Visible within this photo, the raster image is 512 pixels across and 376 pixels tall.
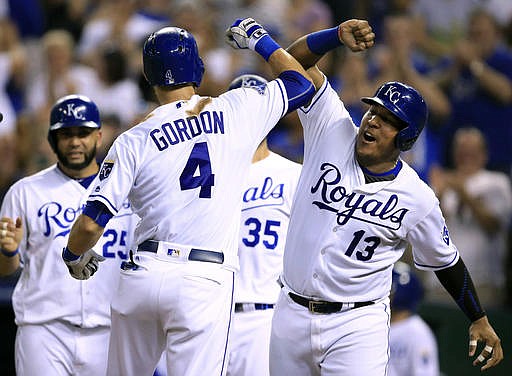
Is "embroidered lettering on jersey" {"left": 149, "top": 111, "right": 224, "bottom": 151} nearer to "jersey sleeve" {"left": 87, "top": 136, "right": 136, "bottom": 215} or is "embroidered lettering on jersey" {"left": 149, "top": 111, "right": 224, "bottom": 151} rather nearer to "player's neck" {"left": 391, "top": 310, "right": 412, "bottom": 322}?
"jersey sleeve" {"left": 87, "top": 136, "right": 136, "bottom": 215}

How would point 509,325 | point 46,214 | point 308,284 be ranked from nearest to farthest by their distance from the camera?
point 308,284 < point 46,214 < point 509,325

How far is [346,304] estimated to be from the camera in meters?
5.06

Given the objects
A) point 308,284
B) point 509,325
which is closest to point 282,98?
point 308,284

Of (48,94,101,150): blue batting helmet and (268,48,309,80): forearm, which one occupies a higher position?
(268,48,309,80): forearm

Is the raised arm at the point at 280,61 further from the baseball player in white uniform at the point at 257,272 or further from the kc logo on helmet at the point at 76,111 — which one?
the kc logo on helmet at the point at 76,111

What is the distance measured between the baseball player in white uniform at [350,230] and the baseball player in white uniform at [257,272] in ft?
2.98

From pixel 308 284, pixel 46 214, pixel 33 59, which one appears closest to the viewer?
pixel 308 284

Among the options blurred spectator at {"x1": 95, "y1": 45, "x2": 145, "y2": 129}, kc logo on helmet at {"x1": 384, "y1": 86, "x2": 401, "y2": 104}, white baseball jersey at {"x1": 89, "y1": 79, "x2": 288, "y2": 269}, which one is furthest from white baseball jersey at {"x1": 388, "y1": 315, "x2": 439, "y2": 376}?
blurred spectator at {"x1": 95, "y1": 45, "x2": 145, "y2": 129}

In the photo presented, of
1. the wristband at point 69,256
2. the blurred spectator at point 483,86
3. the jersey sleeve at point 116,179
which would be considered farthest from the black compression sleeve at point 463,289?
the blurred spectator at point 483,86

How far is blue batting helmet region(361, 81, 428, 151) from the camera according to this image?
4996 millimetres

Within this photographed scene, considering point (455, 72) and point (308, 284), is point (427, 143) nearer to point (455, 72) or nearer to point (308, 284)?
point (455, 72)

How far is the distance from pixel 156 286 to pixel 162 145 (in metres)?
0.67

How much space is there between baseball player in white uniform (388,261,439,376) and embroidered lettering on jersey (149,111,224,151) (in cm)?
306

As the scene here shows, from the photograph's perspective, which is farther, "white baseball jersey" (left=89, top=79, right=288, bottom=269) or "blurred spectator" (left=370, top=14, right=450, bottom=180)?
"blurred spectator" (left=370, top=14, right=450, bottom=180)
